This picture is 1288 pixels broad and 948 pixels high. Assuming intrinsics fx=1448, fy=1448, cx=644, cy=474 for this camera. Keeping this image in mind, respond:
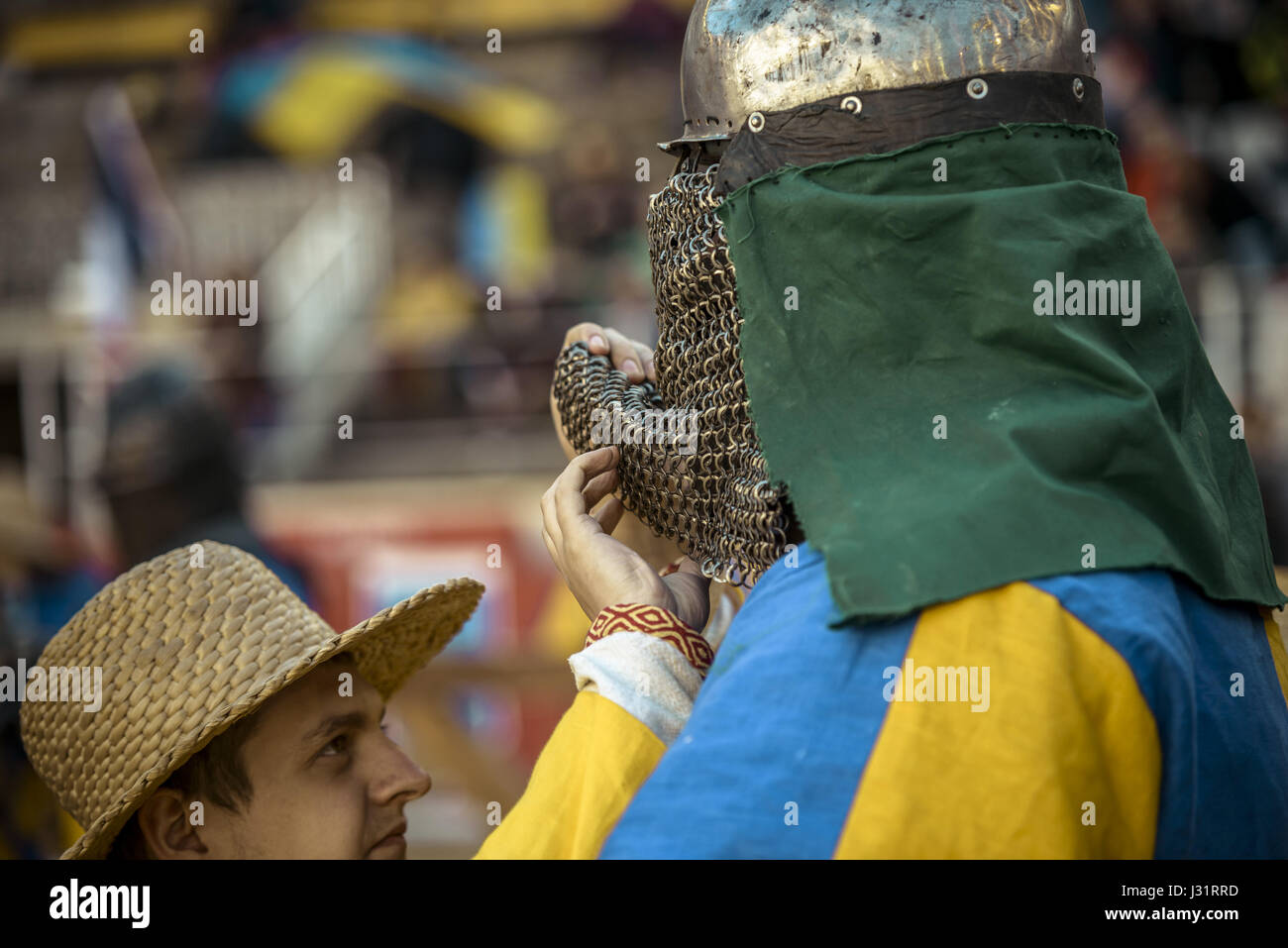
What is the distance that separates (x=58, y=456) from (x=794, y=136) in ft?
33.0

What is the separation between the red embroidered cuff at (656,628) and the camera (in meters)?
1.80

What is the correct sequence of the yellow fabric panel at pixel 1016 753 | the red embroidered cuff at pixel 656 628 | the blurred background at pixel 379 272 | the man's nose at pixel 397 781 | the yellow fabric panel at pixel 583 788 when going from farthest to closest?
the blurred background at pixel 379 272
the man's nose at pixel 397 781
the red embroidered cuff at pixel 656 628
the yellow fabric panel at pixel 583 788
the yellow fabric panel at pixel 1016 753

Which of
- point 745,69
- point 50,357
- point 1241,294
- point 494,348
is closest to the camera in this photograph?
point 745,69

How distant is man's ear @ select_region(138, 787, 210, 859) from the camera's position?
2.37m

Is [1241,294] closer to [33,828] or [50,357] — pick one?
[33,828]

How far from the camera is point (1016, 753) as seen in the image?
149cm

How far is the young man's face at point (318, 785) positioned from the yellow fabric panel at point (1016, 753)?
1165 millimetres

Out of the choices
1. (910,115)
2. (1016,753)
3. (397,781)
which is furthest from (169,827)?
(910,115)

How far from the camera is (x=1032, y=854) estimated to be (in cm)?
148

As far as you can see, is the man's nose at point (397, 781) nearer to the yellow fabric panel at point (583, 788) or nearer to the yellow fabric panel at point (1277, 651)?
the yellow fabric panel at point (583, 788)

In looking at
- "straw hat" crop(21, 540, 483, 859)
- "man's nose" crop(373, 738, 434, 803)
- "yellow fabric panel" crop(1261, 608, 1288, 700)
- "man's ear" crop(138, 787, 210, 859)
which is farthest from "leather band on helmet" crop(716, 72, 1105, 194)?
"man's ear" crop(138, 787, 210, 859)

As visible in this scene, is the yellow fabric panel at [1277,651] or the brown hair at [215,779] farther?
the brown hair at [215,779]

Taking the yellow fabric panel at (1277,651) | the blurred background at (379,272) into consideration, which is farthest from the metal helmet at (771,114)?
the blurred background at (379,272)

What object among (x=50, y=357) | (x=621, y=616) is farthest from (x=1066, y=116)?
(x=50, y=357)
